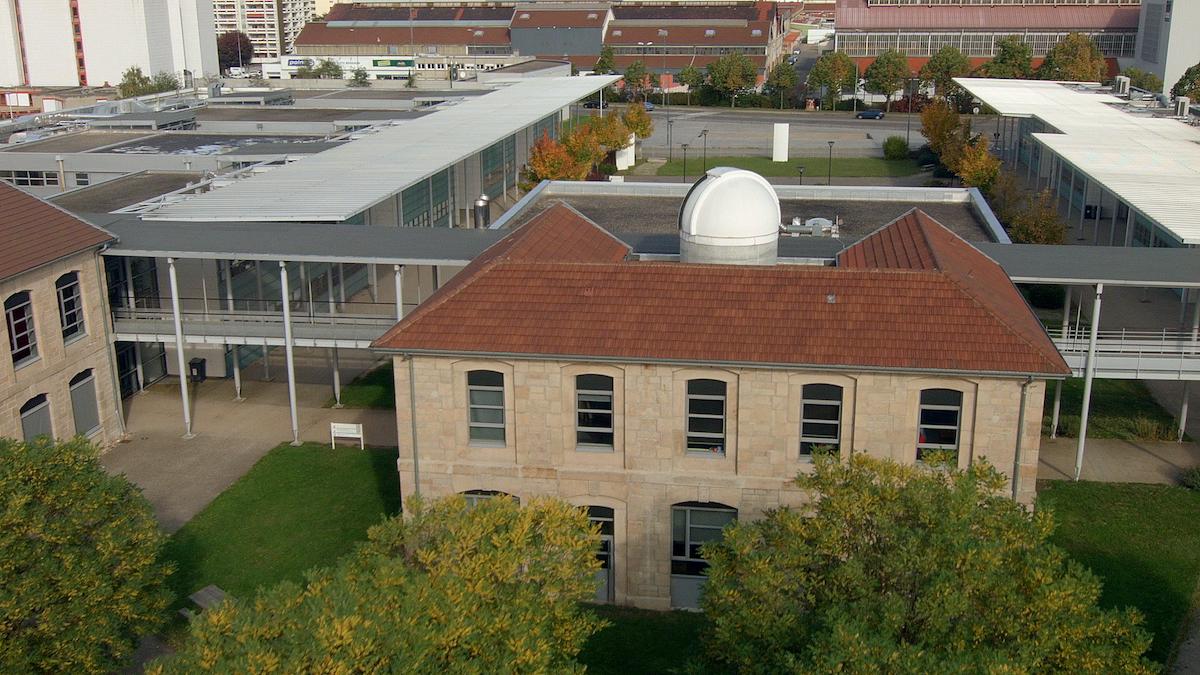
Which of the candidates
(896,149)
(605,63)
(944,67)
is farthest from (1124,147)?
(605,63)

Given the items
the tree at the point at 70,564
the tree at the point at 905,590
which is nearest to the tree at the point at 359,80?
the tree at the point at 70,564

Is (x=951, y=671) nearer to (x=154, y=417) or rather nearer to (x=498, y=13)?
(x=154, y=417)

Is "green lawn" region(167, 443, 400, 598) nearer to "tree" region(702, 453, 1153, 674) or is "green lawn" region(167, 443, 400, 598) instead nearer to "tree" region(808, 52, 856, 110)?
"tree" region(702, 453, 1153, 674)

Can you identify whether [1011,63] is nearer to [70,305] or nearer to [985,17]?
[985,17]

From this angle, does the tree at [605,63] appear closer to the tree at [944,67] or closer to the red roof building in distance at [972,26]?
the red roof building in distance at [972,26]

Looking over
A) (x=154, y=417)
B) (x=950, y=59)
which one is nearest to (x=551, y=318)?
(x=154, y=417)

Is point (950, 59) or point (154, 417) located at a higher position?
point (950, 59)
